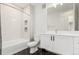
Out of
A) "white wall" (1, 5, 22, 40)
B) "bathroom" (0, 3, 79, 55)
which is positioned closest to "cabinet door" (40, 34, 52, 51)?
"bathroom" (0, 3, 79, 55)

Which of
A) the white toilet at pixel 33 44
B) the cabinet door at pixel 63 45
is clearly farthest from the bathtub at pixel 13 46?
the cabinet door at pixel 63 45

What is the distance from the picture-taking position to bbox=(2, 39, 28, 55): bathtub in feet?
6.25

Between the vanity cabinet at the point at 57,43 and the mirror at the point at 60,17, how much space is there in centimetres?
34

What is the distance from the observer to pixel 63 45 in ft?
5.99

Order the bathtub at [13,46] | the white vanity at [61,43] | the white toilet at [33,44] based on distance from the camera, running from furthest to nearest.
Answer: the white toilet at [33,44]
the bathtub at [13,46]
the white vanity at [61,43]

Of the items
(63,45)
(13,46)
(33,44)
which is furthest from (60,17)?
(13,46)

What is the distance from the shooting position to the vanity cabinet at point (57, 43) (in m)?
1.74

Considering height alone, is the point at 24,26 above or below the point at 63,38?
above

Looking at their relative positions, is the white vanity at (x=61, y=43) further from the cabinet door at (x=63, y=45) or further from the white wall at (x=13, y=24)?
the white wall at (x=13, y=24)

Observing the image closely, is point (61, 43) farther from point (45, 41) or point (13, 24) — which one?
point (13, 24)

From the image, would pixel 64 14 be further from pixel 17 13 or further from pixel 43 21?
pixel 17 13

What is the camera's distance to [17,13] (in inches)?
88.5

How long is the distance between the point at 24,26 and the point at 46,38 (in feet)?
2.29

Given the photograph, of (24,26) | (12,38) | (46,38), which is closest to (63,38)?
(46,38)
